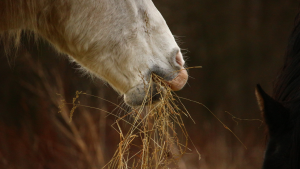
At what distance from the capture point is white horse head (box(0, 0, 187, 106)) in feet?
3.36

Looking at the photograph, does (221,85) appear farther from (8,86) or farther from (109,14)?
(109,14)

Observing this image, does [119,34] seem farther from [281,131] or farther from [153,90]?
[281,131]

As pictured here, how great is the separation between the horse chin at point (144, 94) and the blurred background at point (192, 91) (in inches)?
51.1

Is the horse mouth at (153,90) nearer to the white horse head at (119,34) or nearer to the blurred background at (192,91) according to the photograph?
the white horse head at (119,34)

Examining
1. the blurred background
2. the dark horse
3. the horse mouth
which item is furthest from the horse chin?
the blurred background

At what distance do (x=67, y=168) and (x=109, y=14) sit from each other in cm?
178

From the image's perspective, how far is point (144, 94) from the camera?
104cm

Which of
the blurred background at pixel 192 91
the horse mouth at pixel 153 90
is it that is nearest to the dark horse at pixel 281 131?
the horse mouth at pixel 153 90

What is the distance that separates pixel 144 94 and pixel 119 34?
0.74 ft

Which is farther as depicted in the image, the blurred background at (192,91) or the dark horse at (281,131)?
the blurred background at (192,91)

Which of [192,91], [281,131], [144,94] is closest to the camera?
[281,131]

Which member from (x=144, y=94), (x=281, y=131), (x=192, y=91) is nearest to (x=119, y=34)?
(x=144, y=94)

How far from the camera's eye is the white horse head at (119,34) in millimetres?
1025

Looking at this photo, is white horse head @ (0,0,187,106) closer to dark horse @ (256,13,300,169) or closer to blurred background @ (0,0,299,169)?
dark horse @ (256,13,300,169)
